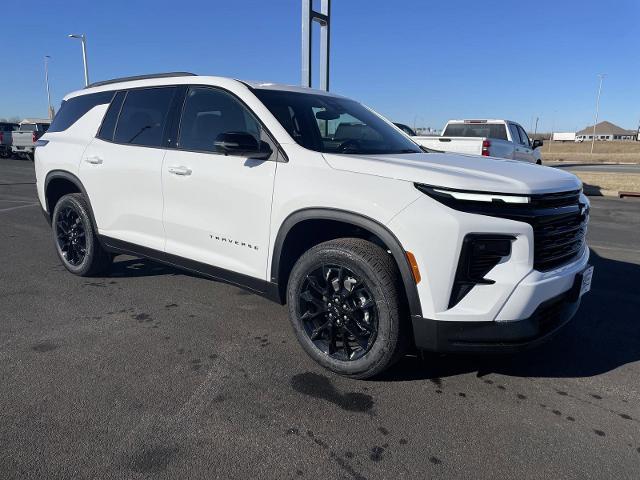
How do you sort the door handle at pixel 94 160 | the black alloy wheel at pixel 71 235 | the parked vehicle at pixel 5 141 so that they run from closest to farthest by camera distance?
the door handle at pixel 94 160 < the black alloy wheel at pixel 71 235 < the parked vehicle at pixel 5 141

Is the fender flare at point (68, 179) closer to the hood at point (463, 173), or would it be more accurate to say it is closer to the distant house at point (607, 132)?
the hood at point (463, 173)

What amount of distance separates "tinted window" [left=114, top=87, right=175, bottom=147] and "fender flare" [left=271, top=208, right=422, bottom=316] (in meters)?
1.55

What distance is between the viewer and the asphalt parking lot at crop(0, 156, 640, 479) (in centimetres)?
225

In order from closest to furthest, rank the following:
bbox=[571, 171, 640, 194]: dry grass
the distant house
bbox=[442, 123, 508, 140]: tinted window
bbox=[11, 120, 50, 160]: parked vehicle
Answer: bbox=[442, 123, 508, 140]: tinted window < bbox=[571, 171, 640, 194]: dry grass < bbox=[11, 120, 50, 160]: parked vehicle < the distant house


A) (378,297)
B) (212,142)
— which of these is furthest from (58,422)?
(212,142)

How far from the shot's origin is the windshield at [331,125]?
11.2 ft

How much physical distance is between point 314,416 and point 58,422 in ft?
4.40

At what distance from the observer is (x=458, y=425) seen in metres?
2.57

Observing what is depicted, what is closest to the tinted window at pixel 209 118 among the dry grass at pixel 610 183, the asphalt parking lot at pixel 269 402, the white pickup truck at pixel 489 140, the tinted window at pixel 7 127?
the asphalt parking lot at pixel 269 402

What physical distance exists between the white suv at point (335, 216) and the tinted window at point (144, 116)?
0.6 inches

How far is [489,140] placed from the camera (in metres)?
10.4

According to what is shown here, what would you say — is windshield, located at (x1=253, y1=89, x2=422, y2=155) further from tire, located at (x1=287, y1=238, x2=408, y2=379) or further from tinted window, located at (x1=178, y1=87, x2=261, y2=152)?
tire, located at (x1=287, y1=238, x2=408, y2=379)

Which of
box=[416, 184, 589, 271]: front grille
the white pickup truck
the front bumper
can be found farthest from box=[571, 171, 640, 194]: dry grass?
the front bumper

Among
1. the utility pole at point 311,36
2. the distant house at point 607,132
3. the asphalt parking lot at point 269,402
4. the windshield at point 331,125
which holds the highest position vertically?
the distant house at point 607,132
